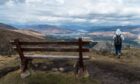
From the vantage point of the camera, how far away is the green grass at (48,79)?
67.0 feet

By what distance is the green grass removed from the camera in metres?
20.4

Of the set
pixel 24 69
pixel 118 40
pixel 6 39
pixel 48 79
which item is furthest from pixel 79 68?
pixel 6 39

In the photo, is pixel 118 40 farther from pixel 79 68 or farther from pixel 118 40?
pixel 79 68

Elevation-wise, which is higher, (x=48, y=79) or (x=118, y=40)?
(x=118, y=40)

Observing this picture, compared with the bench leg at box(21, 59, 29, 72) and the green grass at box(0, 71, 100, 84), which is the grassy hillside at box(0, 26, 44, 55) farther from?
the green grass at box(0, 71, 100, 84)

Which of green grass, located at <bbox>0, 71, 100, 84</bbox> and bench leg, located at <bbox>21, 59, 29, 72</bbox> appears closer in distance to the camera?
green grass, located at <bbox>0, 71, 100, 84</bbox>

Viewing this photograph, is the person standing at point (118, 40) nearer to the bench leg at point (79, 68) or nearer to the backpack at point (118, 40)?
the backpack at point (118, 40)

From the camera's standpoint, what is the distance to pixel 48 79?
67.9ft

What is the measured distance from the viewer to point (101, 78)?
2091 cm

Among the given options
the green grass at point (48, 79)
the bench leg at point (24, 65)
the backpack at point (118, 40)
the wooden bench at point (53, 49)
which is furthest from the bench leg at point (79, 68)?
the backpack at point (118, 40)

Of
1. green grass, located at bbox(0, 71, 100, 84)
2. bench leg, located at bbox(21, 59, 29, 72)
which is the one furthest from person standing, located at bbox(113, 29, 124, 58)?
bench leg, located at bbox(21, 59, 29, 72)

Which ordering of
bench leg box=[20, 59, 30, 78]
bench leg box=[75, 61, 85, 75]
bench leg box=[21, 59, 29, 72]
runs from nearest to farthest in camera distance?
bench leg box=[75, 61, 85, 75], bench leg box=[20, 59, 30, 78], bench leg box=[21, 59, 29, 72]

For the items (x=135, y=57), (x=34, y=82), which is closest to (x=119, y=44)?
(x=135, y=57)

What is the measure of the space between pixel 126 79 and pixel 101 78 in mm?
1447
